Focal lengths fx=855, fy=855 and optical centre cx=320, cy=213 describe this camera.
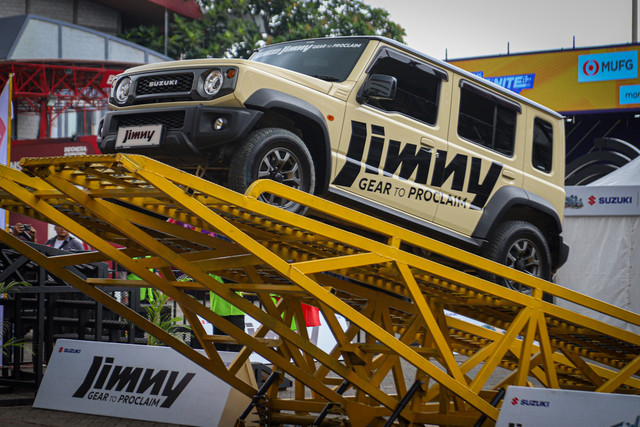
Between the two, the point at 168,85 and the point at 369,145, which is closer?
the point at 168,85

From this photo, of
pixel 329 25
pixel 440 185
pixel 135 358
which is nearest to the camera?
pixel 440 185

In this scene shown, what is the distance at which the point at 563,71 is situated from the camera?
25859mm

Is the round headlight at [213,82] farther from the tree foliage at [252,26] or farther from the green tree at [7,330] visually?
the tree foliage at [252,26]

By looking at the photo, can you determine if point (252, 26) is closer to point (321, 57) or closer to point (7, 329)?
point (7, 329)

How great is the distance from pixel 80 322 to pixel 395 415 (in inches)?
208

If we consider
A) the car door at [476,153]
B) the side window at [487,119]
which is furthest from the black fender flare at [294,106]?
the side window at [487,119]

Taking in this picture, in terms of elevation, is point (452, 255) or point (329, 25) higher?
point (329, 25)

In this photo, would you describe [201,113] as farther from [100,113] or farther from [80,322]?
[100,113]

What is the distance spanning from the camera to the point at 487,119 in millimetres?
7082

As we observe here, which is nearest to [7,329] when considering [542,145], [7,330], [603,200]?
[7,330]

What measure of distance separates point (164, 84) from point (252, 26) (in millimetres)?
27847

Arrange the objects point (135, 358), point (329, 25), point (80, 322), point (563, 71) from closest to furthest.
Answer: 1. point (135, 358)
2. point (80, 322)
3. point (563, 71)
4. point (329, 25)

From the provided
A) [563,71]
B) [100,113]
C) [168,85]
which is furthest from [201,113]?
[100,113]

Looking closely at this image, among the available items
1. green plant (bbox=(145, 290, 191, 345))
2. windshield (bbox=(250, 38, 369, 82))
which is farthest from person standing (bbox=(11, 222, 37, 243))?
windshield (bbox=(250, 38, 369, 82))
